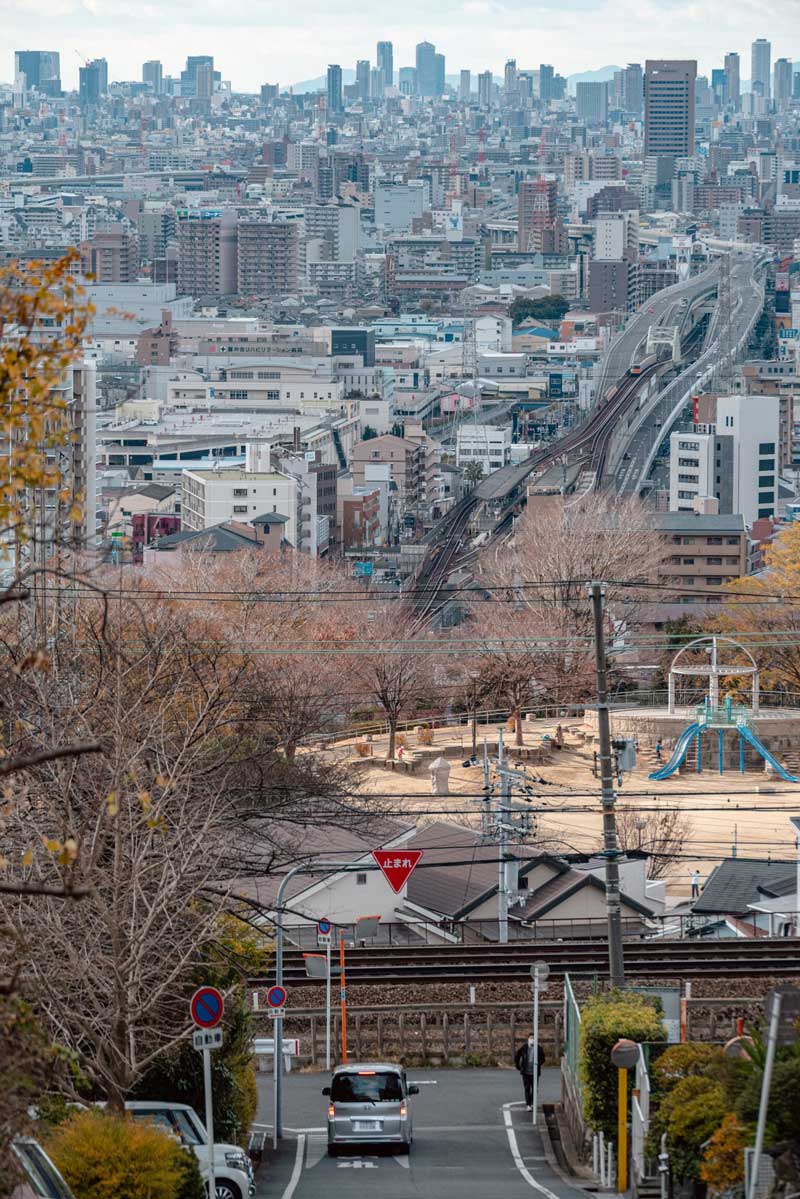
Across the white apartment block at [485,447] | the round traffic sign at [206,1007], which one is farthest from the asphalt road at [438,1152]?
the white apartment block at [485,447]

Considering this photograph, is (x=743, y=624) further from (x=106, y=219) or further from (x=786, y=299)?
(x=106, y=219)

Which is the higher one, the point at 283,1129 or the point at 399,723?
the point at 283,1129

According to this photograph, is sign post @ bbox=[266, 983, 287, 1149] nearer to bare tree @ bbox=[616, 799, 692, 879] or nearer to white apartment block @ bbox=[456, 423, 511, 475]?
bare tree @ bbox=[616, 799, 692, 879]

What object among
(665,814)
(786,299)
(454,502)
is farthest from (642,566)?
(786,299)

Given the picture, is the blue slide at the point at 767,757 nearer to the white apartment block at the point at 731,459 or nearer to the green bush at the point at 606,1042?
the green bush at the point at 606,1042

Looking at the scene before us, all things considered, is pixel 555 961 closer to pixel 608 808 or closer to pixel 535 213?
pixel 608 808

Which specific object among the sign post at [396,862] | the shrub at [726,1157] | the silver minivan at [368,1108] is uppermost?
the shrub at [726,1157]
